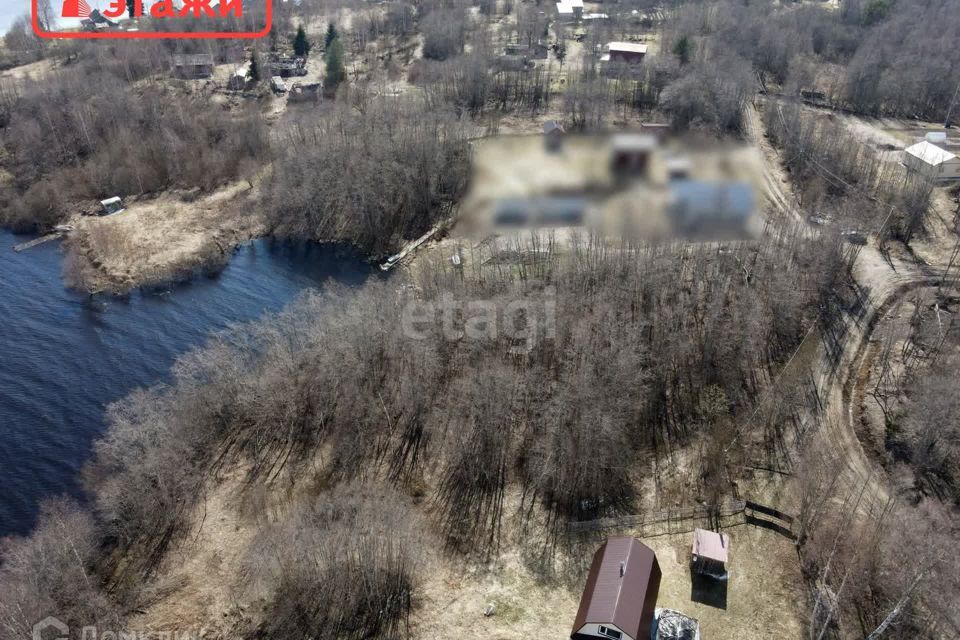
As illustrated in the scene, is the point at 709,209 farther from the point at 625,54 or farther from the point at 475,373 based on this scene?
the point at 625,54

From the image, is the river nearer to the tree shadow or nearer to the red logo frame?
the tree shadow

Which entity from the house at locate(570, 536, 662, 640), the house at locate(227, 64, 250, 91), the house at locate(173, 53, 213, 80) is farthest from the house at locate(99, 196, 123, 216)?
the house at locate(570, 536, 662, 640)

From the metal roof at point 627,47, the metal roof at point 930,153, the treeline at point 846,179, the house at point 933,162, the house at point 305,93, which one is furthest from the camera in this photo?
the metal roof at point 627,47

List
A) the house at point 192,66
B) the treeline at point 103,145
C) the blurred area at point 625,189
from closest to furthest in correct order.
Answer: the blurred area at point 625,189
the treeline at point 103,145
the house at point 192,66

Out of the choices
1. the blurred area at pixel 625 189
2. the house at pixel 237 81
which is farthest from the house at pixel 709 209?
the house at pixel 237 81

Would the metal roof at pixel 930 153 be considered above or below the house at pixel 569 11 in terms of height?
below

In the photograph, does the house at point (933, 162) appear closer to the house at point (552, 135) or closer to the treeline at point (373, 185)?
the house at point (552, 135)
